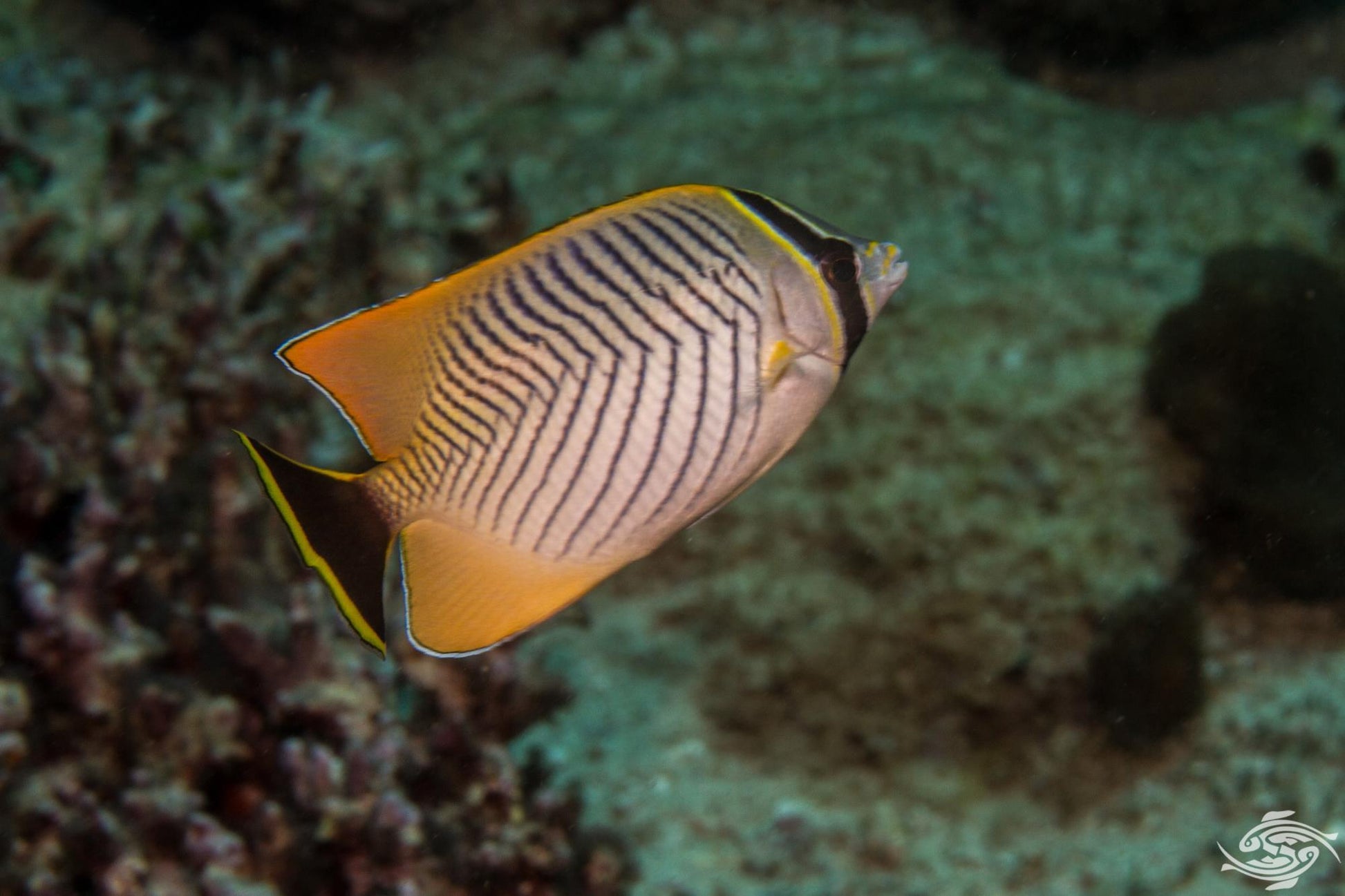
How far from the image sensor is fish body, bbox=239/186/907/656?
1.50 metres

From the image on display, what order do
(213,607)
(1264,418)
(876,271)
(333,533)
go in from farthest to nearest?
(1264,418), (213,607), (876,271), (333,533)

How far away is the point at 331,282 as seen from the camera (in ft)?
13.8

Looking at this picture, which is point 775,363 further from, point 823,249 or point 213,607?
point 213,607

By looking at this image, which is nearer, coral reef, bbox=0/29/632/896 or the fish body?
the fish body

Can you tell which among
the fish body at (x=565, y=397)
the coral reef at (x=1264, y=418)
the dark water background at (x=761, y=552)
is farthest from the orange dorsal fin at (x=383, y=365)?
the coral reef at (x=1264, y=418)

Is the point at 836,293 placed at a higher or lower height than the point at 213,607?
higher

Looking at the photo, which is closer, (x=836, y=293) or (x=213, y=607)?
(x=836, y=293)

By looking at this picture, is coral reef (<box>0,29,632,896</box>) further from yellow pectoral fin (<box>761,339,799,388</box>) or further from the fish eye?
the fish eye

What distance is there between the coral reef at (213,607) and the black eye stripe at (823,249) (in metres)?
1.86

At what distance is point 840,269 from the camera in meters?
1.59

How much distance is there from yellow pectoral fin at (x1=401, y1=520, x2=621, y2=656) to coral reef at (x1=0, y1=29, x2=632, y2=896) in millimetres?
1243

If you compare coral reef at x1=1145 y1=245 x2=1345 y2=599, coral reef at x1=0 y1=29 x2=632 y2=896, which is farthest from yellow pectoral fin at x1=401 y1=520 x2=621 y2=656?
coral reef at x1=1145 y1=245 x2=1345 y2=599

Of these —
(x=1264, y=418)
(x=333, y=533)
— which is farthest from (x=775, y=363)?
(x=1264, y=418)

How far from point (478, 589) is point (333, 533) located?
0.83 ft
